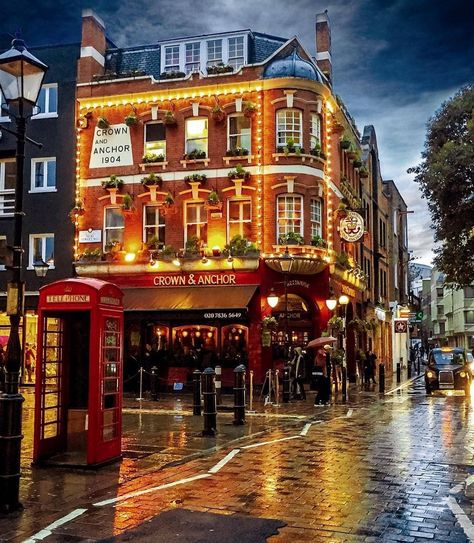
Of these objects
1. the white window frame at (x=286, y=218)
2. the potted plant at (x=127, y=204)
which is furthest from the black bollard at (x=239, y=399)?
the potted plant at (x=127, y=204)

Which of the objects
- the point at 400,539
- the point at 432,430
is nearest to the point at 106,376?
the point at 400,539

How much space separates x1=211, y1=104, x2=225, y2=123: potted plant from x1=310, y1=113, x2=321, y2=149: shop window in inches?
154

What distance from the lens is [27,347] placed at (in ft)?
99.6

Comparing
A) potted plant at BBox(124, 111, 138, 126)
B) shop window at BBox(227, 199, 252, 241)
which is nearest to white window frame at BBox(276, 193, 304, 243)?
shop window at BBox(227, 199, 252, 241)

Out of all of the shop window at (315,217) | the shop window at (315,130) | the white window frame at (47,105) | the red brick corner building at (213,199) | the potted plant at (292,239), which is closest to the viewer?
the potted plant at (292,239)

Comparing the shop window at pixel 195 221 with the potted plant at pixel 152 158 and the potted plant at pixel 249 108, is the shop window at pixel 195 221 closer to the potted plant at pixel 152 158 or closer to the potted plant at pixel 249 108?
the potted plant at pixel 152 158

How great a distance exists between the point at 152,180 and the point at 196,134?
2903 millimetres

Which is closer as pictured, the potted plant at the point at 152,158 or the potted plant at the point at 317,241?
the potted plant at the point at 317,241

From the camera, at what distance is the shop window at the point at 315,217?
28.2 metres

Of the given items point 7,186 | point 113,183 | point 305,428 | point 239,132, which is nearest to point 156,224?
point 113,183

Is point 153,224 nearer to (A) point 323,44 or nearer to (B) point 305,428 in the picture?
(A) point 323,44

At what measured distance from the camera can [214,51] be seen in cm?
3047

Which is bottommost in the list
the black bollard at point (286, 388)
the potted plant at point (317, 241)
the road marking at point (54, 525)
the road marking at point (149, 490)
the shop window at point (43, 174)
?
the road marking at point (54, 525)

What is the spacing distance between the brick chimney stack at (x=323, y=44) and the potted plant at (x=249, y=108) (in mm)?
6215
